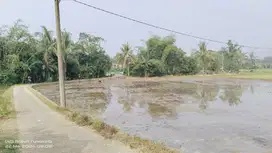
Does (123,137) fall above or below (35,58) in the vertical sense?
below

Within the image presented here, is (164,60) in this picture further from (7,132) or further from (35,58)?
(7,132)

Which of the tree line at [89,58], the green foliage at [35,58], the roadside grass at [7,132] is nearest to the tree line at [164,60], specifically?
the tree line at [89,58]

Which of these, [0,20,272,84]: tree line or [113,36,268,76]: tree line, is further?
[113,36,268,76]: tree line

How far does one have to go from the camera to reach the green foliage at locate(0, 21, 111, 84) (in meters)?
31.0

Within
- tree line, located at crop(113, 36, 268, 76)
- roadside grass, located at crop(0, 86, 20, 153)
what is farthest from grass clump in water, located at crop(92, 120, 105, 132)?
tree line, located at crop(113, 36, 268, 76)

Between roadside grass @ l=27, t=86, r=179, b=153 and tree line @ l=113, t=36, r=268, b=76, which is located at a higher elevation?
tree line @ l=113, t=36, r=268, b=76

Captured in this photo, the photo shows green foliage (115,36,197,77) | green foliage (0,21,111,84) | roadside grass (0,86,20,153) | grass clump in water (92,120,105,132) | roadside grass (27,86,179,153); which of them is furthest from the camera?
green foliage (115,36,197,77)

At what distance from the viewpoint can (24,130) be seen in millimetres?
7234

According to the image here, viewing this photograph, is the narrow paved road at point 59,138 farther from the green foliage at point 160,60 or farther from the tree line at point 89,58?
the green foliage at point 160,60

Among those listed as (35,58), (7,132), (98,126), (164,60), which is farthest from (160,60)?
(7,132)

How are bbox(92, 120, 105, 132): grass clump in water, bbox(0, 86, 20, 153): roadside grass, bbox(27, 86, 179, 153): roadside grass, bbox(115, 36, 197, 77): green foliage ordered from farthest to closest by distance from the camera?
1. bbox(115, 36, 197, 77): green foliage
2. bbox(92, 120, 105, 132): grass clump in water
3. bbox(0, 86, 20, 153): roadside grass
4. bbox(27, 86, 179, 153): roadside grass

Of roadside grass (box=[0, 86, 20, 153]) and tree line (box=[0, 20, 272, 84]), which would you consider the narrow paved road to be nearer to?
roadside grass (box=[0, 86, 20, 153])

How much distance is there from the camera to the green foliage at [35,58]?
3100cm

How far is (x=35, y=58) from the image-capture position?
33312mm
